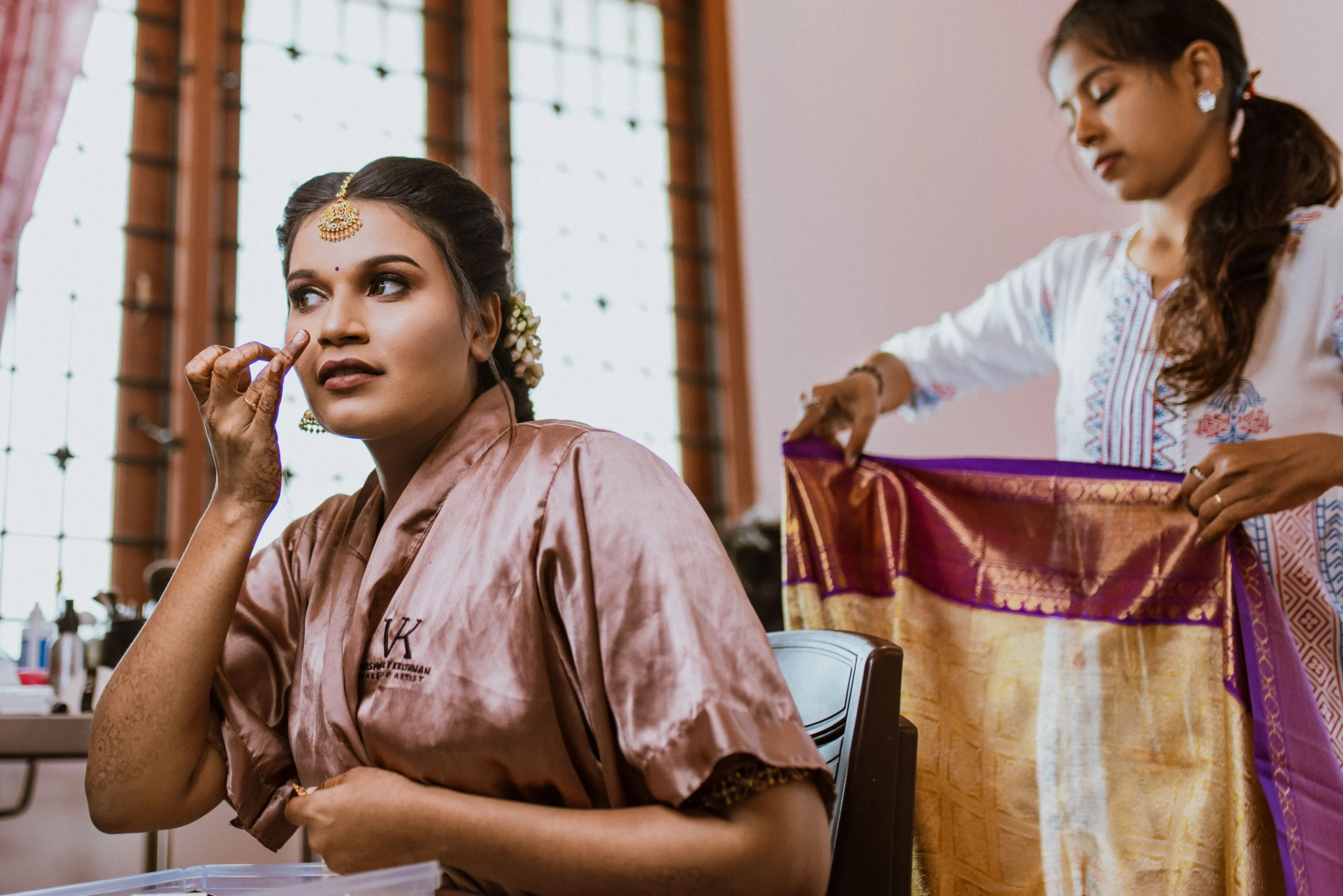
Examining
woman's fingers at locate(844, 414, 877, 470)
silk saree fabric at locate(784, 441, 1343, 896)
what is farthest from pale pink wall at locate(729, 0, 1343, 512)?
silk saree fabric at locate(784, 441, 1343, 896)

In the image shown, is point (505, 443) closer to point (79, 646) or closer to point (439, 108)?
point (79, 646)

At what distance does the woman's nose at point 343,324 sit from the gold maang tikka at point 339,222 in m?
0.06

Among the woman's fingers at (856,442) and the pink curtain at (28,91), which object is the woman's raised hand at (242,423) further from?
the pink curtain at (28,91)

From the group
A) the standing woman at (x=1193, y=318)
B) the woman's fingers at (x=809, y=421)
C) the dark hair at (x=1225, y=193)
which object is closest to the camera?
the standing woman at (x=1193, y=318)

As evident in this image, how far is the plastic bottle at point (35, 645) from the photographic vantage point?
7.85 ft

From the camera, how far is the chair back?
1.13 metres

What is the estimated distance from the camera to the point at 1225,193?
1.91 m

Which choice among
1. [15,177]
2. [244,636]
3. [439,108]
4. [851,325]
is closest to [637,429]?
[851,325]

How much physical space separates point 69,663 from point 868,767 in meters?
1.66

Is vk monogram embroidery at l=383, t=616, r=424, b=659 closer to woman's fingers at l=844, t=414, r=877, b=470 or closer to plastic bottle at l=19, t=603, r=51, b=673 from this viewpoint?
woman's fingers at l=844, t=414, r=877, b=470

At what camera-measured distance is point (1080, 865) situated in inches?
61.7

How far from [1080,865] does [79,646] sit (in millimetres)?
1738

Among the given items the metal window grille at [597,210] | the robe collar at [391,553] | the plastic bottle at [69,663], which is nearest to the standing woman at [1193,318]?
the robe collar at [391,553]

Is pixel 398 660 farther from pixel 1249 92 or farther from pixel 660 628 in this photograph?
pixel 1249 92
